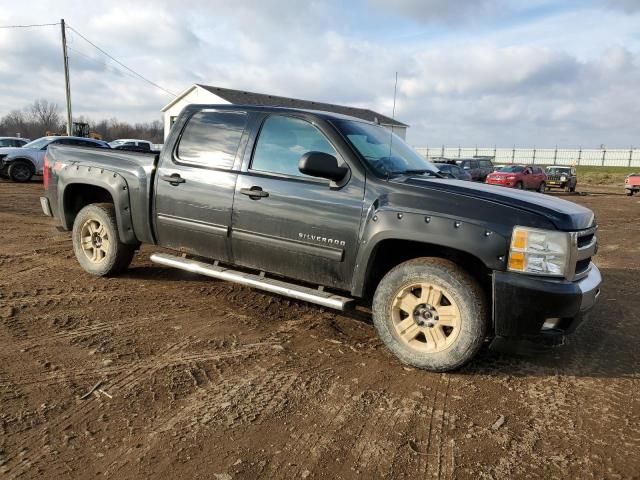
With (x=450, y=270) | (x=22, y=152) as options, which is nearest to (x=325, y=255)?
(x=450, y=270)

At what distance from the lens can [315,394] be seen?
10.7 ft

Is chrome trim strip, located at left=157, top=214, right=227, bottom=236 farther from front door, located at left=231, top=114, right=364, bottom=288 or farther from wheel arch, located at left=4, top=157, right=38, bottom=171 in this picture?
wheel arch, located at left=4, top=157, right=38, bottom=171

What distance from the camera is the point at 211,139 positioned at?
478 cm

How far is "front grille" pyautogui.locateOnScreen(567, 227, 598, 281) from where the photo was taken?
10.9 ft

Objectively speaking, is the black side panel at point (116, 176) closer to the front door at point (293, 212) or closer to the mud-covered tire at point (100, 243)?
the mud-covered tire at point (100, 243)

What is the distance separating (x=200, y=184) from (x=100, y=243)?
1757 mm

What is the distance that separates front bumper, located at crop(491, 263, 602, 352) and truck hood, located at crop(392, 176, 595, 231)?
16.1 inches

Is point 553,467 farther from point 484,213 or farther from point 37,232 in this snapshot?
point 37,232

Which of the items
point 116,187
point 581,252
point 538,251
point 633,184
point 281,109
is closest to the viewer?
point 538,251

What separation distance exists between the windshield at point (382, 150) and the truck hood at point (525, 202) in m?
0.25

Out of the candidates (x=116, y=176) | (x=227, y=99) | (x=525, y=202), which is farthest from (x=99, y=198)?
(x=227, y=99)

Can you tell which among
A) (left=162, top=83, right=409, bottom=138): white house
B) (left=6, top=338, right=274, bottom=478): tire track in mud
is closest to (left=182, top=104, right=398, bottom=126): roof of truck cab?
(left=6, top=338, right=274, bottom=478): tire track in mud

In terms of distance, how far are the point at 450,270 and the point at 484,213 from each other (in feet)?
1.52

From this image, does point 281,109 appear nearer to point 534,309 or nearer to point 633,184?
point 534,309
